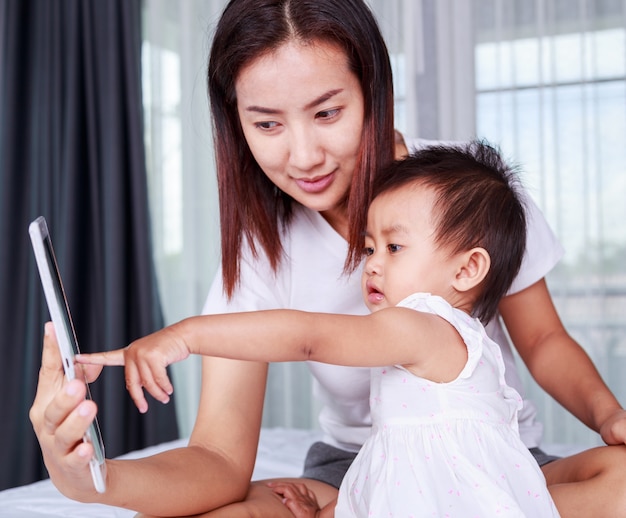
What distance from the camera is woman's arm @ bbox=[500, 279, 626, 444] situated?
52.3 inches

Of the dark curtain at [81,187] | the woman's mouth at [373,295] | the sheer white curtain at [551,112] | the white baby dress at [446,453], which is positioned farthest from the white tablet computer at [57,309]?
the dark curtain at [81,187]

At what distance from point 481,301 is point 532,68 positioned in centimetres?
182

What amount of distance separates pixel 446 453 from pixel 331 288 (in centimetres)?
51

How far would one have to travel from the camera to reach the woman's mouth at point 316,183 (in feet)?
4.68

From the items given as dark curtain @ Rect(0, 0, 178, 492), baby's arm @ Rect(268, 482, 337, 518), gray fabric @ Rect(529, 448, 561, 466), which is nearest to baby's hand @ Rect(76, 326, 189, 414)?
baby's arm @ Rect(268, 482, 337, 518)

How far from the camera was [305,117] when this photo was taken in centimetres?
134

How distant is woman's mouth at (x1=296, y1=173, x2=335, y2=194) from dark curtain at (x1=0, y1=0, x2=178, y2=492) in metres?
1.97

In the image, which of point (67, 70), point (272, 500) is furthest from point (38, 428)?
point (67, 70)

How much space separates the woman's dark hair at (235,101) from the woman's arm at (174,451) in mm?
203

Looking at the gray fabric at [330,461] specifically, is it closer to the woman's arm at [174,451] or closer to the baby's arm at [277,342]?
→ the woman's arm at [174,451]

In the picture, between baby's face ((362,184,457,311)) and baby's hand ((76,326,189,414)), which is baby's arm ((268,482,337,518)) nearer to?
baby's face ((362,184,457,311))

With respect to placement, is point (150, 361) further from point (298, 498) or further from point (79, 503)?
point (79, 503)

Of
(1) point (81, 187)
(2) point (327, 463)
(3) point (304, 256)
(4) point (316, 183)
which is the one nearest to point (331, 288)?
(3) point (304, 256)

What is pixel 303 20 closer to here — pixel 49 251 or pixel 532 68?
pixel 49 251
